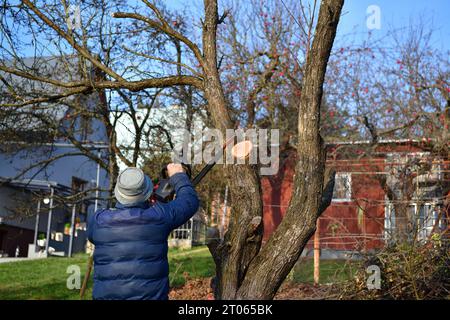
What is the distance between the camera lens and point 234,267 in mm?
4859

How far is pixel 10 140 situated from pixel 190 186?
783 cm

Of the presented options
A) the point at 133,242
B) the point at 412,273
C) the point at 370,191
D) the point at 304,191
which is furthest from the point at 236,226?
the point at 370,191

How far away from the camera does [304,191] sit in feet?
16.2

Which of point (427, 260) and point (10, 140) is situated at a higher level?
point (10, 140)

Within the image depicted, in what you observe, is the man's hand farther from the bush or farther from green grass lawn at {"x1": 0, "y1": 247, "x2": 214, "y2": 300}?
green grass lawn at {"x1": 0, "y1": 247, "x2": 214, "y2": 300}

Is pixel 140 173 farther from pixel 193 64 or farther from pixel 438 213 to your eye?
pixel 193 64

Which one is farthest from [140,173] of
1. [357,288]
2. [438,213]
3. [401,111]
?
[401,111]

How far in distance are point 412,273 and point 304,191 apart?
10.3 feet

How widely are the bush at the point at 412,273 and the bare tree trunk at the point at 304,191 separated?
2815 mm

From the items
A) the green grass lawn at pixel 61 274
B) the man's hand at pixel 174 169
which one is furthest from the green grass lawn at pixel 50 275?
the man's hand at pixel 174 169

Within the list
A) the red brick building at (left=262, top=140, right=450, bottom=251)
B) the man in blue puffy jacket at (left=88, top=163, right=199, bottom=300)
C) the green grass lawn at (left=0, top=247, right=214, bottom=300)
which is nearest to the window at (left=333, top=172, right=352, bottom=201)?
the red brick building at (left=262, top=140, right=450, bottom=251)

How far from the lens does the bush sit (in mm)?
7207

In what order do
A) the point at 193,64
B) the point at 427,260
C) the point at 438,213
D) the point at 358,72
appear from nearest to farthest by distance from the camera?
the point at 427,260 → the point at 438,213 → the point at 193,64 → the point at 358,72

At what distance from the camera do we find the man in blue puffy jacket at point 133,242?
3529 millimetres
